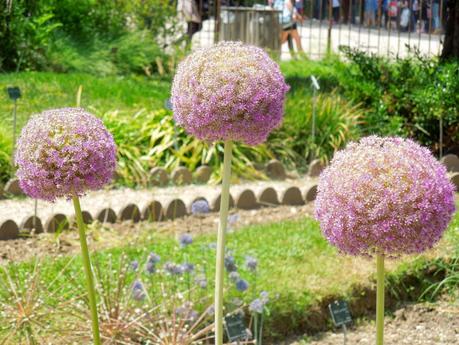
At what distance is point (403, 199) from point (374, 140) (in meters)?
0.27

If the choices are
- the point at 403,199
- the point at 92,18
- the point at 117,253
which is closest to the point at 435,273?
the point at 117,253

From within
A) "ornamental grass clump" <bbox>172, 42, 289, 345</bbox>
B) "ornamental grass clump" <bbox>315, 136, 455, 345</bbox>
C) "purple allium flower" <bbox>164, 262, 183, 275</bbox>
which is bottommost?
"purple allium flower" <bbox>164, 262, 183, 275</bbox>

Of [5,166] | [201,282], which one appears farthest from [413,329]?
[5,166]

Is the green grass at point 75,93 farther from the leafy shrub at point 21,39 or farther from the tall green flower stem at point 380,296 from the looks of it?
the tall green flower stem at point 380,296

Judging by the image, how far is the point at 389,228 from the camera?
2.56 m

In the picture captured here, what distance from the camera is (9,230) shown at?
6664 mm

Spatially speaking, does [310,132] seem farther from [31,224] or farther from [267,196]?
[31,224]

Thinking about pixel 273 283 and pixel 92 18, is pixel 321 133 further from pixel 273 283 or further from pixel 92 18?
pixel 92 18

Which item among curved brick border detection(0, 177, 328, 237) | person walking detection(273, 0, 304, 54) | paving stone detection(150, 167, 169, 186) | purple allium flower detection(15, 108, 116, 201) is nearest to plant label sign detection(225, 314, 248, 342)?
purple allium flower detection(15, 108, 116, 201)

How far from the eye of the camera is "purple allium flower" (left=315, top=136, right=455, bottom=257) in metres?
2.57

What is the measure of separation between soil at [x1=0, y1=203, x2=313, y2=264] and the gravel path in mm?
240

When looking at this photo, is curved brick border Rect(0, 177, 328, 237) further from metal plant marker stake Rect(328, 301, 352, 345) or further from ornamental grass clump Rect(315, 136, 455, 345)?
ornamental grass clump Rect(315, 136, 455, 345)

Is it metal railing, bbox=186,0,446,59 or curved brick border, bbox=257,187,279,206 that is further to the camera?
metal railing, bbox=186,0,446,59

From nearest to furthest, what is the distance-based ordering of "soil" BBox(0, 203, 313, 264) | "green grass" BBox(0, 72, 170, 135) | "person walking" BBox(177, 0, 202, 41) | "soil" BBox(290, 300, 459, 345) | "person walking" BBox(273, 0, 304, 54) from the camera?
"soil" BBox(290, 300, 459, 345) → "soil" BBox(0, 203, 313, 264) → "green grass" BBox(0, 72, 170, 135) → "person walking" BBox(177, 0, 202, 41) → "person walking" BBox(273, 0, 304, 54)
